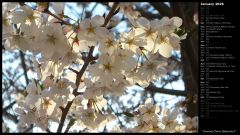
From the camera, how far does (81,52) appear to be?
238 centimetres

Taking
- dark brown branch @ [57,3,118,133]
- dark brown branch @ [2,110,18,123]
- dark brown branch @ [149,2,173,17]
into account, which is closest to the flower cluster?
dark brown branch @ [57,3,118,133]

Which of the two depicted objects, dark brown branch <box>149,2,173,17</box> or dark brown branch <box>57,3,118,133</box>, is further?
dark brown branch <box>149,2,173,17</box>

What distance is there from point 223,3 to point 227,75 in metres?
0.63

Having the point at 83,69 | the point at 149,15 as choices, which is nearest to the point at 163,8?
the point at 149,15

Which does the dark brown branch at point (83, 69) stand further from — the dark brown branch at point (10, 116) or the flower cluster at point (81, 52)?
the dark brown branch at point (10, 116)

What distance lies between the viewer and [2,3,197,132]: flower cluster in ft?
7.18

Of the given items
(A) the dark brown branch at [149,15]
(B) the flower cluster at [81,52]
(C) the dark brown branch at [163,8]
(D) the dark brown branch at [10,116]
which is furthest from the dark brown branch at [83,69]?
(A) the dark brown branch at [149,15]

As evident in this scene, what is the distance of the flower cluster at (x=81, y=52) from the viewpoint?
7.18 feet

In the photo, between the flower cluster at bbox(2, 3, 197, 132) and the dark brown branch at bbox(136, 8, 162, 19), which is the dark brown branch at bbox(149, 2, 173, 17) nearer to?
the dark brown branch at bbox(136, 8, 162, 19)

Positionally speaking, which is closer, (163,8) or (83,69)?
(83,69)

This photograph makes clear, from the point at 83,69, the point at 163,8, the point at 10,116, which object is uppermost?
the point at 163,8

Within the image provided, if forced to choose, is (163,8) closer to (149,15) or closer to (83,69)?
(149,15)

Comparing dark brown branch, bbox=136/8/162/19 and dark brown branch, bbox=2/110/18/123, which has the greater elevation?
dark brown branch, bbox=136/8/162/19

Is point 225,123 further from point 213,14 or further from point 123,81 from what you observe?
point 123,81
